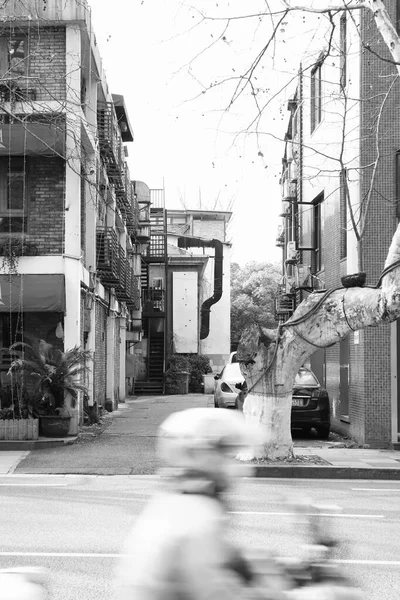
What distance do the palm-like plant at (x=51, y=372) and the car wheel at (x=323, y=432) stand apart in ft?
16.5

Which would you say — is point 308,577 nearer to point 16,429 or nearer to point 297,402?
point 16,429

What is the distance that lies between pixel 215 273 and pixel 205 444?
161 ft

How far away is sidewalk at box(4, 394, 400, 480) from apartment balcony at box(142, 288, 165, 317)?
86.5 feet

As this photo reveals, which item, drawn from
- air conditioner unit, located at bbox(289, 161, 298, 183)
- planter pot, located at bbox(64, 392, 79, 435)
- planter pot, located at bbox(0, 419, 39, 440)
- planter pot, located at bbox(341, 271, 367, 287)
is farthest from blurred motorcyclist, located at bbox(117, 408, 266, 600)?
air conditioner unit, located at bbox(289, 161, 298, 183)

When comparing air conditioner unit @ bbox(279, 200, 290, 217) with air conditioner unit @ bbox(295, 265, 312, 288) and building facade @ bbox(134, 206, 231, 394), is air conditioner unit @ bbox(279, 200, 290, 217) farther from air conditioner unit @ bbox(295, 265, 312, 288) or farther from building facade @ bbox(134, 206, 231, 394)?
air conditioner unit @ bbox(295, 265, 312, 288)

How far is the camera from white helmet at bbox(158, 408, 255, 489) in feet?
10.5

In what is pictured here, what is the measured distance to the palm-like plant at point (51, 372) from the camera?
1734 centimetres

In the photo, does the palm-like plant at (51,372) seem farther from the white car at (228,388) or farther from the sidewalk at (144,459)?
the white car at (228,388)

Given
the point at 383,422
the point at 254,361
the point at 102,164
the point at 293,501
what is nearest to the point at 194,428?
the point at 293,501

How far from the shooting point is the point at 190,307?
48312mm

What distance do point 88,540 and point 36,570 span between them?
4991mm

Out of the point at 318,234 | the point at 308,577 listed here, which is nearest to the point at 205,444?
the point at 308,577

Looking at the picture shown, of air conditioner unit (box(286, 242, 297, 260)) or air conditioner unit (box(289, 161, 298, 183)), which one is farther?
air conditioner unit (box(289, 161, 298, 183))

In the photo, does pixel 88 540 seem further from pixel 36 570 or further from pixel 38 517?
pixel 36 570
